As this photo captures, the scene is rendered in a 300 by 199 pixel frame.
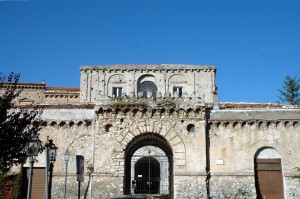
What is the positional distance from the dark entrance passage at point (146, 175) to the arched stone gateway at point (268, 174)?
16.8 metres

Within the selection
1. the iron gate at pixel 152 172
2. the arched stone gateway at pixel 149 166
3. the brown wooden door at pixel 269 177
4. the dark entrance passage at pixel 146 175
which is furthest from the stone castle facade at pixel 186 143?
the dark entrance passage at pixel 146 175

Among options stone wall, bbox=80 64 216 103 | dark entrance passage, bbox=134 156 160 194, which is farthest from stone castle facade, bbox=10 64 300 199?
stone wall, bbox=80 64 216 103

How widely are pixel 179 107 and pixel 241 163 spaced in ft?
17.5

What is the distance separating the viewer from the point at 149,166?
29047 millimetres

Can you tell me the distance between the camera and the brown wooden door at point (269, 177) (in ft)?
80.8

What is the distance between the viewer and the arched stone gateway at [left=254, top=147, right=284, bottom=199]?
80.7 feet

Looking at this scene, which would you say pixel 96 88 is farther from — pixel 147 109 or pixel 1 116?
pixel 1 116

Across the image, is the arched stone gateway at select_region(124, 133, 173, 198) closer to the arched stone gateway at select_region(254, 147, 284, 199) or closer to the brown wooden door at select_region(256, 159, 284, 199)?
the arched stone gateway at select_region(254, 147, 284, 199)

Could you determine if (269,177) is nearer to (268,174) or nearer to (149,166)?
(268,174)

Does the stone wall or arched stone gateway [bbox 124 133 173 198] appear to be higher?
the stone wall

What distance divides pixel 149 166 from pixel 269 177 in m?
8.79

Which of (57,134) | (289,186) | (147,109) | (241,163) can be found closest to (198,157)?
(241,163)

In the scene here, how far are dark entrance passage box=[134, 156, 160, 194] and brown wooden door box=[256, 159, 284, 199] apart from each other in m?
16.8

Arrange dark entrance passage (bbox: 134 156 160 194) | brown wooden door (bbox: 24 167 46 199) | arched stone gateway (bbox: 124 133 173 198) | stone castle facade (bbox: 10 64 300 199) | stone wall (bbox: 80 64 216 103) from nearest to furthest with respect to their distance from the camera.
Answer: stone castle facade (bbox: 10 64 300 199) → brown wooden door (bbox: 24 167 46 199) → arched stone gateway (bbox: 124 133 173 198) → dark entrance passage (bbox: 134 156 160 194) → stone wall (bbox: 80 64 216 103)
